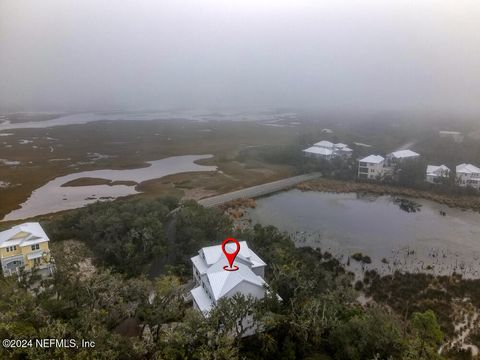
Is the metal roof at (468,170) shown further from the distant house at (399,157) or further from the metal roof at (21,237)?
the metal roof at (21,237)

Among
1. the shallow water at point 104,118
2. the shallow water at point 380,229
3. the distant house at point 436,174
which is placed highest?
the shallow water at point 104,118

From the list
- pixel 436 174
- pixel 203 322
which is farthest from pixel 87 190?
pixel 436 174

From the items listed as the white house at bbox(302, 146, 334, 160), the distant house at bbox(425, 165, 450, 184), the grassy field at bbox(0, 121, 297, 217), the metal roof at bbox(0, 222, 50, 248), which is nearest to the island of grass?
the grassy field at bbox(0, 121, 297, 217)

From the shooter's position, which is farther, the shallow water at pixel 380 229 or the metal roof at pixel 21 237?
the shallow water at pixel 380 229

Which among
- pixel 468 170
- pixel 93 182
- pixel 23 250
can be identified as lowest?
pixel 93 182

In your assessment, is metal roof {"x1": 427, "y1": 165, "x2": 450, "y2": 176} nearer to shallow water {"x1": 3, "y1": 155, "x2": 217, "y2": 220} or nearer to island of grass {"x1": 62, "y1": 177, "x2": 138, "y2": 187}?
shallow water {"x1": 3, "y1": 155, "x2": 217, "y2": 220}

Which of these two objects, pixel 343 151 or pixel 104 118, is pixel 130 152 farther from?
pixel 104 118

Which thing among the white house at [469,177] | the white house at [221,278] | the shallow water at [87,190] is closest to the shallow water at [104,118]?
the shallow water at [87,190]
